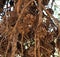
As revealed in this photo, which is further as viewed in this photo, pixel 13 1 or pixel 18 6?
pixel 13 1

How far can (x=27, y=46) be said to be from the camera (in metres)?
0.69

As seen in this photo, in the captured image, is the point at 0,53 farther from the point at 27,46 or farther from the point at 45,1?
the point at 45,1

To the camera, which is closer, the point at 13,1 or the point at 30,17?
the point at 30,17

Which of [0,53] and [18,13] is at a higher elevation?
[18,13]

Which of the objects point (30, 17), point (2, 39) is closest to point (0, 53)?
point (2, 39)

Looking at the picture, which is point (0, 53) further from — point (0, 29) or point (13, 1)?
point (13, 1)

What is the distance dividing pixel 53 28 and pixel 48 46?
0.25 ft

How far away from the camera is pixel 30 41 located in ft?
2.24

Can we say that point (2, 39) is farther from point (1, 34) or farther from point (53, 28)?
point (53, 28)

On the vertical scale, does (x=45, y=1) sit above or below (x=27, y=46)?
above

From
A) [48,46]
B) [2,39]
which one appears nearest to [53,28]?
[48,46]

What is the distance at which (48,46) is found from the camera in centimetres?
66

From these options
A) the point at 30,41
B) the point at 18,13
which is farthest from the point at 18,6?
the point at 30,41

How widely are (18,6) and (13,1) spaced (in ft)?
0.36
